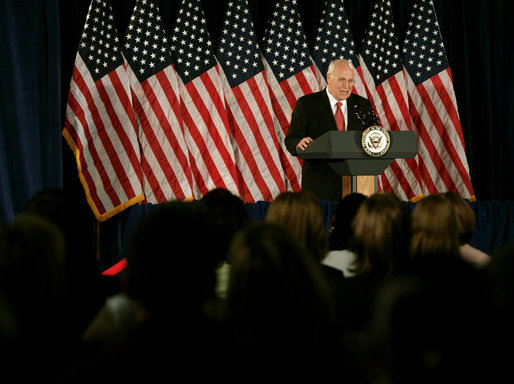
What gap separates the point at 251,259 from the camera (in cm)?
109

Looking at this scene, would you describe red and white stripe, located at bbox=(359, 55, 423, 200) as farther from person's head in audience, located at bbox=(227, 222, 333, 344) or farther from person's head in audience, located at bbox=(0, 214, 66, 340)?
person's head in audience, located at bbox=(0, 214, 66, 340)

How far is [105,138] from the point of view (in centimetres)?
485

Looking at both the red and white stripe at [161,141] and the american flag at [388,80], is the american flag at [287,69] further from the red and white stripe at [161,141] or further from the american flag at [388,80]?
the red and white stripe at [161,141]

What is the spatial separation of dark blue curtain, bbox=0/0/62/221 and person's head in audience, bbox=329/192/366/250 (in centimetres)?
312

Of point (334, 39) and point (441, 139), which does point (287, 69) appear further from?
point (441, 139)

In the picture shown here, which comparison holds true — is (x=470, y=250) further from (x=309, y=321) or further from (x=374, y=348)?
(x=374, y=348)

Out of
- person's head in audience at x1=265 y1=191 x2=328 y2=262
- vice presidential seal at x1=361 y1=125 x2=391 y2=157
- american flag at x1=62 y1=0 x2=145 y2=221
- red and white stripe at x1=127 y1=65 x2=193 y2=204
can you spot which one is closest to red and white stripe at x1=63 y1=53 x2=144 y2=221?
american flag at x1=62 y1=0 x2=145 y2=221

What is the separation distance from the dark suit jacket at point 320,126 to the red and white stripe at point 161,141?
119cm

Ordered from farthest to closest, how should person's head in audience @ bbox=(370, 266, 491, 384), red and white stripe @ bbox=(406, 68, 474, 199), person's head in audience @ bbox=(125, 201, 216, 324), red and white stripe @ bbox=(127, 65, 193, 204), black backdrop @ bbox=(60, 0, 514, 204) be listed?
1. black backdrop @ bbox=(60, 0, 514, 204)
2. red and white stripe @ bbox=(406, 68, 474, 199)
3. red and white stripe @ bbox=(127, 65, 193, 204)
4. person's head in audience @ bbox=(125, 201, 216, 324)
5. person's head in audience @ bbox=(370, 266, 491, 384)

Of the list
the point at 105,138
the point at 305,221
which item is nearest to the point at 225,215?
the point at 305,221

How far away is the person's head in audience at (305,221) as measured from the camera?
6.59ft

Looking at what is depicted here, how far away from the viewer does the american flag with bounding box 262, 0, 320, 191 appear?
18.1 ft

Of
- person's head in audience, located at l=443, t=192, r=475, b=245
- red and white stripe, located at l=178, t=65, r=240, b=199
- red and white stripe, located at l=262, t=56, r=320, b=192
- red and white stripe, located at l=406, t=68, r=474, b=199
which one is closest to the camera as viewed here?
person's head in audience, located at l=443, t=192, r=475, b=245

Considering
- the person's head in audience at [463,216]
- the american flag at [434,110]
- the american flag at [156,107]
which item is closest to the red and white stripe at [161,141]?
the american flag at [156,107]
